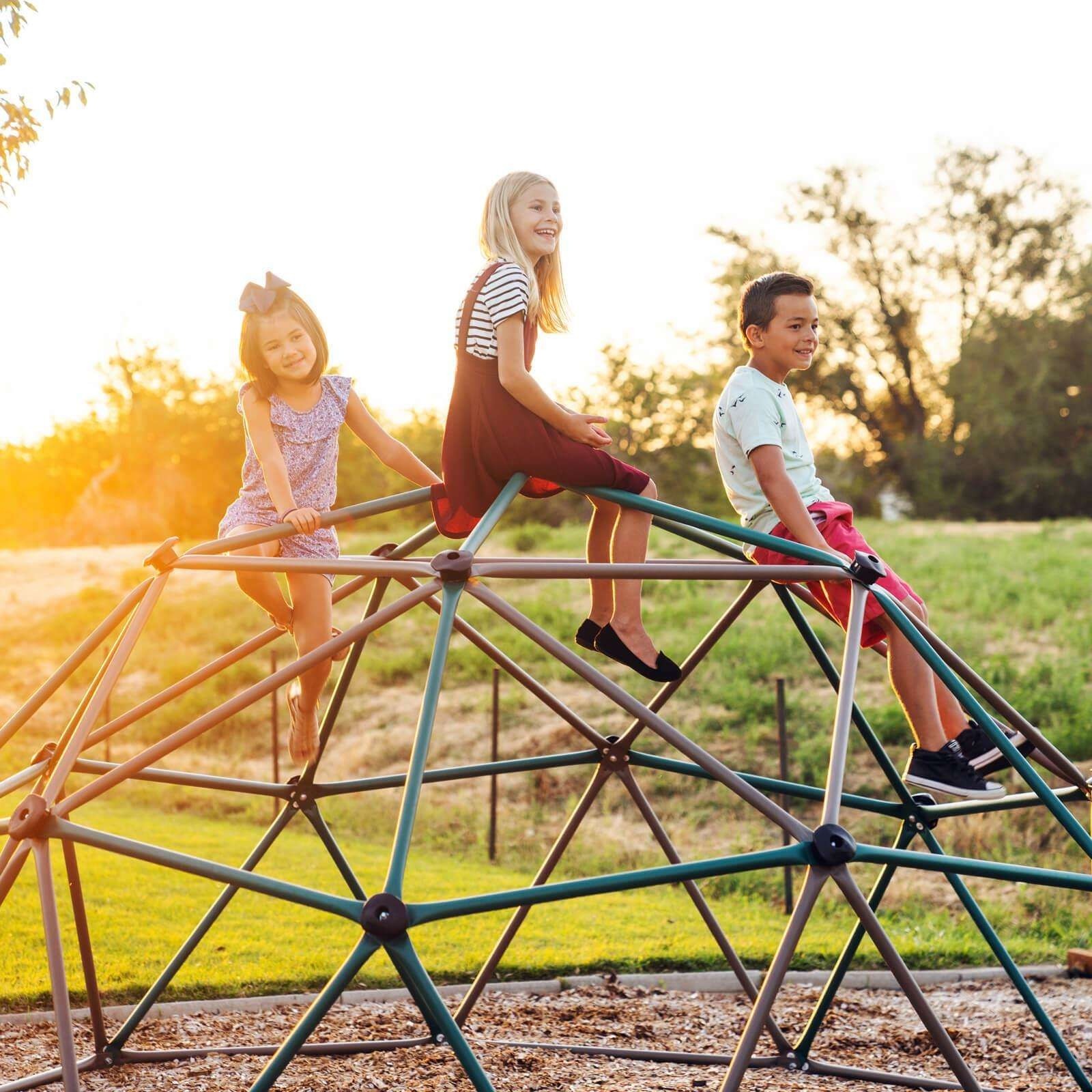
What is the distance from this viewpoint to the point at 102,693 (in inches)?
152

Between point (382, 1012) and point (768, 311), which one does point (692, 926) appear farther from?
point (768, 311)

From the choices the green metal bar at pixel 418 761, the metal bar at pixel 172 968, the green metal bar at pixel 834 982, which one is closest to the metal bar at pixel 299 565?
the green metal bar at pixel 418 761

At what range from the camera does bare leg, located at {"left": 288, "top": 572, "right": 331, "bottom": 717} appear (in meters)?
4.69

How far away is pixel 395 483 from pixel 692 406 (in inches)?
273

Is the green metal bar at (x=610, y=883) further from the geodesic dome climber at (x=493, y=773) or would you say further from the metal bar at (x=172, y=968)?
the metal bar at (x=172, y=968)

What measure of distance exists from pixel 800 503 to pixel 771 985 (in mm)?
1621

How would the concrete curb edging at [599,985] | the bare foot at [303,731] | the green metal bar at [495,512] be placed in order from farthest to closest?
1. the concrete curb edging at [599,985]
2. the bare foot at [303,731]
3. the green metal bar at [495,512]

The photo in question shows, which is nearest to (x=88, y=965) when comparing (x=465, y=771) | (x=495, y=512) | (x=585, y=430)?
(x=465, y=771)

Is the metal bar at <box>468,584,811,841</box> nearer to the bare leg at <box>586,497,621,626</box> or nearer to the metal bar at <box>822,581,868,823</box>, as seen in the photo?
the metal bar at <box>822,581,868,823</box>

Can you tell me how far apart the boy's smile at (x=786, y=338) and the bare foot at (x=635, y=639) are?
0.98 m

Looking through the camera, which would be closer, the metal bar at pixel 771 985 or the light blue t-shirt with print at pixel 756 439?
the metal bar at pixel 771 985

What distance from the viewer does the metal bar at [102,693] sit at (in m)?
3.66

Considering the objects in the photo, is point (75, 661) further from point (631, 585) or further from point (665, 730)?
point (665, 730)

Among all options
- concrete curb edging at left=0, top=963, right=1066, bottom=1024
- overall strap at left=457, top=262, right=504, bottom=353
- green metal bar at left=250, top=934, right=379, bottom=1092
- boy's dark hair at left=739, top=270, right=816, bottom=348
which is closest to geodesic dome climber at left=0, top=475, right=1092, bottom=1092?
green metal bar at left=250, top=934, right=379, bottom=1092
